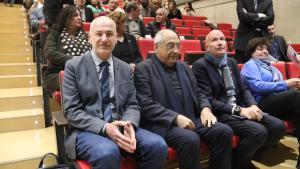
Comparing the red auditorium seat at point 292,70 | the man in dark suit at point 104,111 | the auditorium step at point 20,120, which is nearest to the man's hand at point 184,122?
the man in dark suit at point 104,111

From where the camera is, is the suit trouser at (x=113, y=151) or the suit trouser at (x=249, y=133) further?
the suit trouser at (x=249, y=133)

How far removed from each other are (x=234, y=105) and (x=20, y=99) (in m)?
1.75

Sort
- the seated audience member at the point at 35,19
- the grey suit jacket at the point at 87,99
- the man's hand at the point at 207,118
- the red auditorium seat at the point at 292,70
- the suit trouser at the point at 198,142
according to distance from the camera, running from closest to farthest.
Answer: the grey suit jacket at the point at 87,99 → the suit trouser at the point at 198,142 → the man's hand at the point at 207,118 → the red auditorium seat at the point at 292,70 → the seated audience member at the point at 35,19

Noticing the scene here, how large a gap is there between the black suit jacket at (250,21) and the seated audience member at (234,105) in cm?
74

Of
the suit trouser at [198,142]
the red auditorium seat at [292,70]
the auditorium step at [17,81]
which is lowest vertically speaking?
the suit trouser at [198,142]

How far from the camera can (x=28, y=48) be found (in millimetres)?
3762

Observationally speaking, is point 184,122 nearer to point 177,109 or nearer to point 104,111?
point 177,109

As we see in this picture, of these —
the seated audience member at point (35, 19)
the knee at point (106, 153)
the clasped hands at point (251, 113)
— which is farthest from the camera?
the seated audience member at point (35, 19)

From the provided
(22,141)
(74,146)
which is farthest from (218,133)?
(22,141)

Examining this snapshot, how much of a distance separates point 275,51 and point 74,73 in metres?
2.32

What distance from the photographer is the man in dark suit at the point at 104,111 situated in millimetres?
1396

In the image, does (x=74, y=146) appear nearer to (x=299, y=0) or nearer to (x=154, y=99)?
(x=154, y=99)

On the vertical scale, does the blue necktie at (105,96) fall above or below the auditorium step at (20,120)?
above

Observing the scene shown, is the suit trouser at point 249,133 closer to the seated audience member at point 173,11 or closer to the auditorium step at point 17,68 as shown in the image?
the auditorium step at point 17,68
